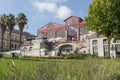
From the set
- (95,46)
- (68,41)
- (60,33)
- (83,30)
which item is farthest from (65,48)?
(95,46)

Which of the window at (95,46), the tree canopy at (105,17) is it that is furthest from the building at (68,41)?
the tree canopy at (105,17)

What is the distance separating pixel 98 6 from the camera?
33844mm

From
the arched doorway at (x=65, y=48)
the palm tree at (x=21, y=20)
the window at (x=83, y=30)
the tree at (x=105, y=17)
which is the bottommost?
the arched doorway at (x=65, y=48)

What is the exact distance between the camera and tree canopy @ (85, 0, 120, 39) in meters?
31.0

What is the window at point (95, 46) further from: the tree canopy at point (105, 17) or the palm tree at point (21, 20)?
the palm tree at point (21, 20)

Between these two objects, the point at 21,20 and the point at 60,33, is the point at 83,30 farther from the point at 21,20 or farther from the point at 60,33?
the point at 21,20

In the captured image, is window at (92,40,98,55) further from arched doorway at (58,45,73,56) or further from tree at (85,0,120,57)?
tree at (85,0,120,57)

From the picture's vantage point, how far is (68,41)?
2383 inches

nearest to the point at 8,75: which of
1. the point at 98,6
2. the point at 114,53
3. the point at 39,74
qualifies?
the point at 39,74

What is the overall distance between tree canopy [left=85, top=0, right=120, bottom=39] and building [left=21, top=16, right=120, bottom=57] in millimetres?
14671

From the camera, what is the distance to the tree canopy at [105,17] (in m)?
31.0

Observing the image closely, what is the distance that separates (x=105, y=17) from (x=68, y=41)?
94.3ft

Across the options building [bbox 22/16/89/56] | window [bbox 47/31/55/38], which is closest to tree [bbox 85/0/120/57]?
building [bbox 22/16/89/56]

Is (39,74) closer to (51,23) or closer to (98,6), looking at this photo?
(98,6)
